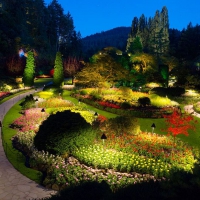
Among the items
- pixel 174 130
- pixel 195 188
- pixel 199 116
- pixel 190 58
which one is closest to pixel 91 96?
pixel 199 116

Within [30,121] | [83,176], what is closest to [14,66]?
[30,121]

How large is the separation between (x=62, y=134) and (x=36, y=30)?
79.3 metres

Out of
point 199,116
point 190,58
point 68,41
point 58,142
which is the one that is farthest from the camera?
point 68,41

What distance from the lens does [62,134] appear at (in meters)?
12.8

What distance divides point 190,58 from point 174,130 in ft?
232

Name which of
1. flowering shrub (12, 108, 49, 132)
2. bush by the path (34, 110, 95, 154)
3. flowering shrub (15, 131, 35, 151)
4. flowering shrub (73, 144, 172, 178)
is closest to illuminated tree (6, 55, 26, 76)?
flowering shrub (12, 108, 49, 132)

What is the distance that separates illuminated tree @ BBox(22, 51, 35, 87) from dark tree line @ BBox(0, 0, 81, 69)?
1262cm

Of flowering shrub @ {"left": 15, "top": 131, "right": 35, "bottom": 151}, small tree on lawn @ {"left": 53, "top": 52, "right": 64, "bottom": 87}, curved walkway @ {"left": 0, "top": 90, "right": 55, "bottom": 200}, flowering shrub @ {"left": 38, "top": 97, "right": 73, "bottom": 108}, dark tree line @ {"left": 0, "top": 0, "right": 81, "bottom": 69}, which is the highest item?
dark tree line @ {"left": 0, "top": 0, "right": 81, "bottom": 69}

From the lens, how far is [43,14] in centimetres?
9181

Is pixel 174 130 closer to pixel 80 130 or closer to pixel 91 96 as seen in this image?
pixel 80 130

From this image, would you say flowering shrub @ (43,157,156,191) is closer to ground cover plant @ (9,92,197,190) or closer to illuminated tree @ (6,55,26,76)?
ground cover plant @ (9,92,197,190)

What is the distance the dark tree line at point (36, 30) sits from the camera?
63297 millimetres

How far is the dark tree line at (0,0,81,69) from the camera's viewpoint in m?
63.3

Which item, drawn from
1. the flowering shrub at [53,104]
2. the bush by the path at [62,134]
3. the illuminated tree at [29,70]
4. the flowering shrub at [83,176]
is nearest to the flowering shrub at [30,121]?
the flowering shrub at [53,104]
